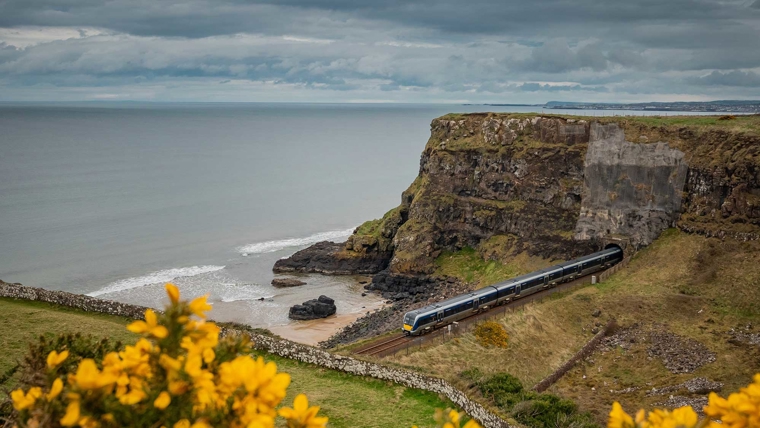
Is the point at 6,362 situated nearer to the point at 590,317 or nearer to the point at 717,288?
the point at 590,317

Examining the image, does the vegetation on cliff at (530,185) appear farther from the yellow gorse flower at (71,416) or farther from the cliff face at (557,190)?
the yellow gorse flower at (71,416)

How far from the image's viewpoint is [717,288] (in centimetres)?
4497

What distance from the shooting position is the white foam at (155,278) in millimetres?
63906

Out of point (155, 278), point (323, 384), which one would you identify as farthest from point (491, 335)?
point (155, 278)

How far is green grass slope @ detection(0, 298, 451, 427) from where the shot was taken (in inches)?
921

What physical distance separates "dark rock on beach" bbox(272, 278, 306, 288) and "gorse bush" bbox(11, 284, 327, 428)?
6146 cm

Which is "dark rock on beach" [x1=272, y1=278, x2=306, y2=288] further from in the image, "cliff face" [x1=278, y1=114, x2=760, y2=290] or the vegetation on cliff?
the vegetation on cliff

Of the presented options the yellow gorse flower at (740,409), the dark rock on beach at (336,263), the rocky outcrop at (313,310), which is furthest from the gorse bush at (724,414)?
the dark rock on beach at (336,263)

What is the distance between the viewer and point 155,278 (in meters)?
68.8

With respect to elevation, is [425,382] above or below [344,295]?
above

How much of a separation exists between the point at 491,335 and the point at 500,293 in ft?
20.6

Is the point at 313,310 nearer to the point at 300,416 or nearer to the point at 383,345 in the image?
the point at 383,345

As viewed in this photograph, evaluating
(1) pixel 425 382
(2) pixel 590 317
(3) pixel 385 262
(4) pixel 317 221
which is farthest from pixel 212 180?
(1) pixel 425 382

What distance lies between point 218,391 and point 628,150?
5524cm
